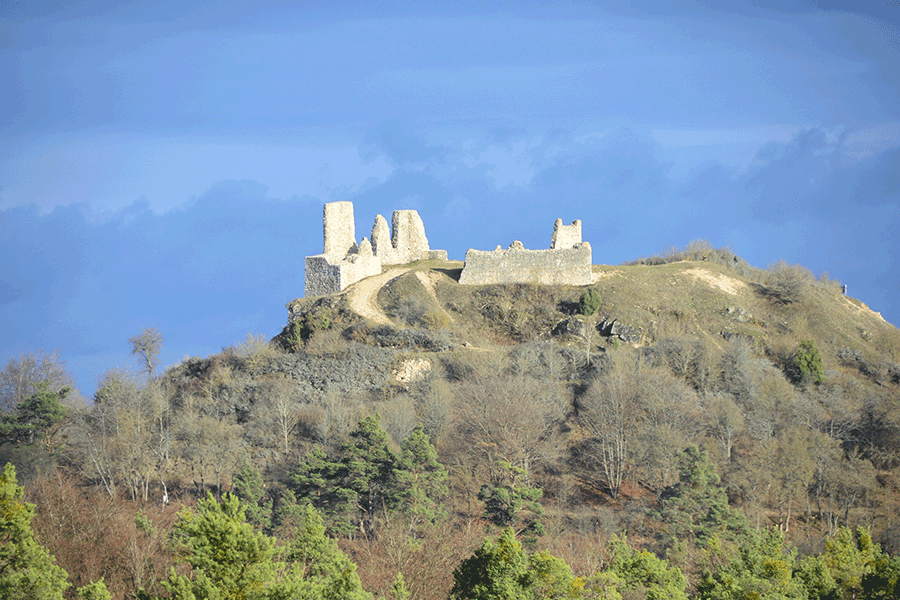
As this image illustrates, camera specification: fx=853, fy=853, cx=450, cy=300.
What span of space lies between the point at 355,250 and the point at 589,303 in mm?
16047

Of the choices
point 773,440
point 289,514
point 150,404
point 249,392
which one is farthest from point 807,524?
point 150,404

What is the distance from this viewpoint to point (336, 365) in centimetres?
4466

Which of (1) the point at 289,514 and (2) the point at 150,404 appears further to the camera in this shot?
(2) the point at 150,404

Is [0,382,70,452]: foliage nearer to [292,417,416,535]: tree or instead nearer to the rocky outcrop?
[292,417,416,535]: tree

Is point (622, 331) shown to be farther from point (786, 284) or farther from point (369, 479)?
point (369, 479)

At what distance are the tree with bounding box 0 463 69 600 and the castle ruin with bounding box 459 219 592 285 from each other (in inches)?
1287

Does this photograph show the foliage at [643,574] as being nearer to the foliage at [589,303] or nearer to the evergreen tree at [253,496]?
the evergreen tree at [253,496]

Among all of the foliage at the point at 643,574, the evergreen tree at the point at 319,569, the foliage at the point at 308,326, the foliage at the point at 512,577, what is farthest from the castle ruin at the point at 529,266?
the foliage at the point at 512,577

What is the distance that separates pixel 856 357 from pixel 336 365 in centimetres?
2836

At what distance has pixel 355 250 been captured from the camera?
54.4 m

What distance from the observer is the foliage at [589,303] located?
4672 cm

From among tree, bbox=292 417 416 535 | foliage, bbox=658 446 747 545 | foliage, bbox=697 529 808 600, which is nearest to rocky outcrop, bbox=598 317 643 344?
foliage, bbox=658 446 747 545

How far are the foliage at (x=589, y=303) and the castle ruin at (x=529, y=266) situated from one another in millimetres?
2480

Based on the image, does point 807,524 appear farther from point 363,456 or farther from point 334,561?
point 334,561
